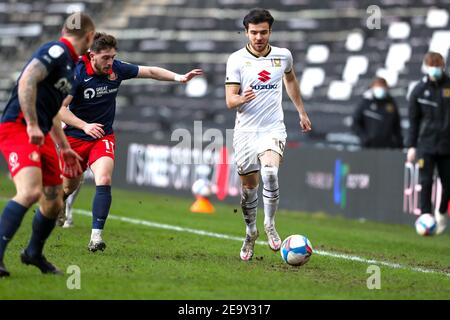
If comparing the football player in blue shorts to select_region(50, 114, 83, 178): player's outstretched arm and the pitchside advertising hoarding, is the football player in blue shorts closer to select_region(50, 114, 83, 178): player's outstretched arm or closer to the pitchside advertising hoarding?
select_region(50, 114, 83, 178): player's outstretched arm

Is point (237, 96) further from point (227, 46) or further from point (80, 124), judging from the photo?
point (227, 46)

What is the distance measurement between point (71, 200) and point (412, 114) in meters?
5.08

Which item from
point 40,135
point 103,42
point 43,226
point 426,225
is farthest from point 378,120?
point 40,135

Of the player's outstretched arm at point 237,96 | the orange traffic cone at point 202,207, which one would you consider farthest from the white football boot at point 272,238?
the orange traffic cone at point 202,207

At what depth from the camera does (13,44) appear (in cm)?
3544

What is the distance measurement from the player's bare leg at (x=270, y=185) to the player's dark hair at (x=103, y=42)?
6.72 ft

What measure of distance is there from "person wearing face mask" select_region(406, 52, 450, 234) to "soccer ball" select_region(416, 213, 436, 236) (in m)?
0.48

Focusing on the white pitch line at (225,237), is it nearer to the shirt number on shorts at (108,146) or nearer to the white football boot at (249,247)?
the white football boot at (249,247)

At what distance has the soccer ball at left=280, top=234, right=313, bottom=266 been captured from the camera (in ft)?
34.2

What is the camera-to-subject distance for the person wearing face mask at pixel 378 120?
20109mm

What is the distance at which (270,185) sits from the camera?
431 inches

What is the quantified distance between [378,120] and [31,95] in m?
12.6
